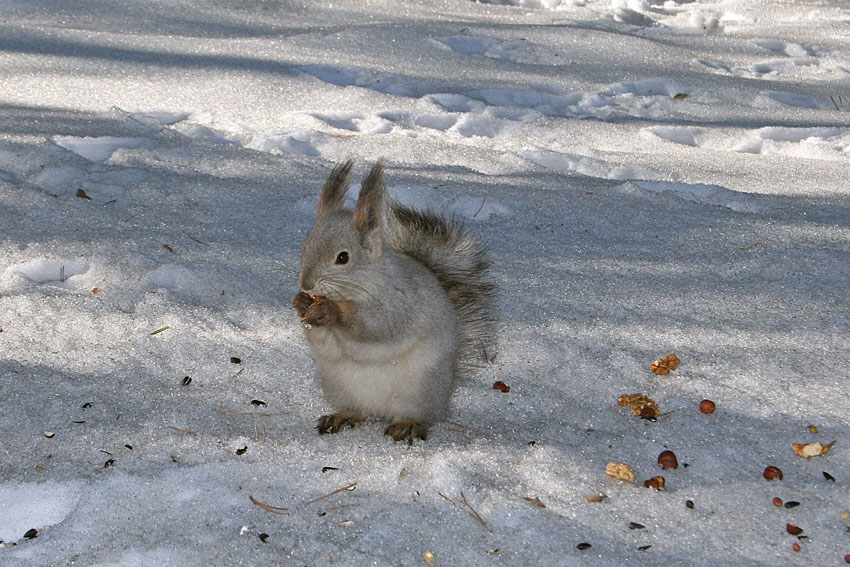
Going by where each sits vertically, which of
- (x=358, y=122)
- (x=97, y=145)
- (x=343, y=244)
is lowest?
(x=97, y=145)

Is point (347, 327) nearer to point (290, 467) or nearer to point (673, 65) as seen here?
point (290, 467)

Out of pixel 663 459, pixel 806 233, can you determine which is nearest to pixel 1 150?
pixel 663 459

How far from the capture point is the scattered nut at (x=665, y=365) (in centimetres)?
236

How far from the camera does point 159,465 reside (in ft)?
6.34

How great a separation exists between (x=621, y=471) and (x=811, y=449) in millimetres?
495

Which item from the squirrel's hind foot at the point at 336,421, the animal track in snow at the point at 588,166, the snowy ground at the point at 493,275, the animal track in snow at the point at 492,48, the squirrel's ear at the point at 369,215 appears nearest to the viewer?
the snowy ground at the point at 493,275

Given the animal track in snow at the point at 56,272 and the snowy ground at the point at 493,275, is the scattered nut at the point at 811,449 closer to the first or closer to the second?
the snowy ground at the point at 493,275

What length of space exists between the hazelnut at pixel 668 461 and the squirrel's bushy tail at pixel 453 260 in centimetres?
63

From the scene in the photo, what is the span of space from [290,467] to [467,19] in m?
4.95

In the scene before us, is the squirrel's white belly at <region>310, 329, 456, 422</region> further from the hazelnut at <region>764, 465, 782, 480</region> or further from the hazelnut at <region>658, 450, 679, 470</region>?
the hazelnut at <region>764, 465, 782, 480</region>

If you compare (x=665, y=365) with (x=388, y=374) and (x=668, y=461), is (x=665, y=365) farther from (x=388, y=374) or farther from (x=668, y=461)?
(x=388, y=374)

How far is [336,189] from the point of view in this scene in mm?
Answer: 2078

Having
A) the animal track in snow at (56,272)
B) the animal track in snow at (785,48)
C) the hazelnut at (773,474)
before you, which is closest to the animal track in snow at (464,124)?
the animal track in snow at (56,272)

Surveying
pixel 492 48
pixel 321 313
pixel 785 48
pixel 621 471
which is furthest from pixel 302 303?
pixel 785 48
